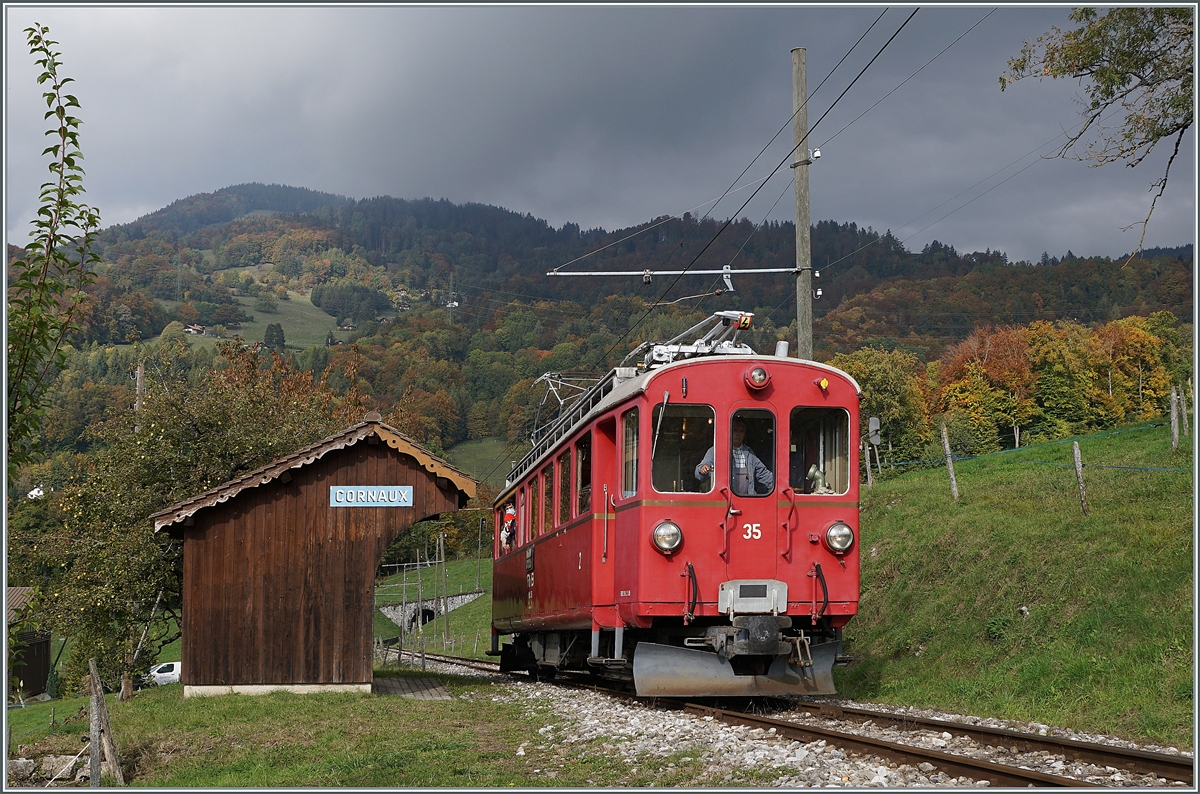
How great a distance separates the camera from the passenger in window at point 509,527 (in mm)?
17500

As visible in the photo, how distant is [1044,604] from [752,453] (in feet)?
15.4

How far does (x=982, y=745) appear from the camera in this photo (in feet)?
25.2

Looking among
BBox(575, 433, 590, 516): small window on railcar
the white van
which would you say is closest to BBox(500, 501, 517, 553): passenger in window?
BBox(575, 433, 590, 516): small window on railcar

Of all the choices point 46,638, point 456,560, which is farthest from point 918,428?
point 46,638

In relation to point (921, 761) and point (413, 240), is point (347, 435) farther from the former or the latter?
point (413, 240)

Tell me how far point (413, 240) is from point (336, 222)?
20819mm

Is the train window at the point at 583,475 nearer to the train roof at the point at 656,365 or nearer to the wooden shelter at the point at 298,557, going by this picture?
the train roof at the point at 656,365

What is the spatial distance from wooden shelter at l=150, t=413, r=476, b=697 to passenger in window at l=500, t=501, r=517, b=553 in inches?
108

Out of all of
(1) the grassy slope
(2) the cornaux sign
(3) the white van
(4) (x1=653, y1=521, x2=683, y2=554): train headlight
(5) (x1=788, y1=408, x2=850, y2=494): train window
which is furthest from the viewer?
(1) the grassy slope

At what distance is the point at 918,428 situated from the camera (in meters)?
56.3

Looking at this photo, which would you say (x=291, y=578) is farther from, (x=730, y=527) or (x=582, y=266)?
(x=582, y=266)

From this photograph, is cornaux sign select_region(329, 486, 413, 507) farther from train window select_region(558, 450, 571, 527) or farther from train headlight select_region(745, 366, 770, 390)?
train headlight select_region(745, 366, 770, 390)

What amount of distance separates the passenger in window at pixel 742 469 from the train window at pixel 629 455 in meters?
0.64

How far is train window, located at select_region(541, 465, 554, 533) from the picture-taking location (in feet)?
45.0
